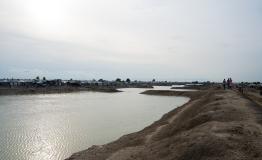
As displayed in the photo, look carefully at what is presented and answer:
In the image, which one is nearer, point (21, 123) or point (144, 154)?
point (144, 154)

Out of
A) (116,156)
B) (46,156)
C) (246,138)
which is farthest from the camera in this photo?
(46,156)

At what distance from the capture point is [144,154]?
16797 mm

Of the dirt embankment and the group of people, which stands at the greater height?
the group of people

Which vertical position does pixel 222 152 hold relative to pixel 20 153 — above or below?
above

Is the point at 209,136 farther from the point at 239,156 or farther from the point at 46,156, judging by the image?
the point at 46,156

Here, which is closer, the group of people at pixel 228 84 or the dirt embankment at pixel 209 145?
the dirt embankment at pixel 209 145

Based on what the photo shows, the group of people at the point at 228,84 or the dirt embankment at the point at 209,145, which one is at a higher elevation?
the group of people at the point at 228,84

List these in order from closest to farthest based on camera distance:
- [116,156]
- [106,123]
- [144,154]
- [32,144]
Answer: [144,154] → [116,156] → [32,144] → [106,123]

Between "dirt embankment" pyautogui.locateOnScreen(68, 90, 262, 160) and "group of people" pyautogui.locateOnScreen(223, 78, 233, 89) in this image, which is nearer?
"dirt embankment" pyautogui.locateOnScreen(68, 90, 262, 160)

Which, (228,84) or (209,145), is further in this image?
(228,84)

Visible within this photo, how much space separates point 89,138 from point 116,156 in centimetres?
1011

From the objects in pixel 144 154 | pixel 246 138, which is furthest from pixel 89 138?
pixel 246 138

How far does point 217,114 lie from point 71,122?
2016cm

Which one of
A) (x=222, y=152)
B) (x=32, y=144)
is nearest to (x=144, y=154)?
(x=222, y=152)
